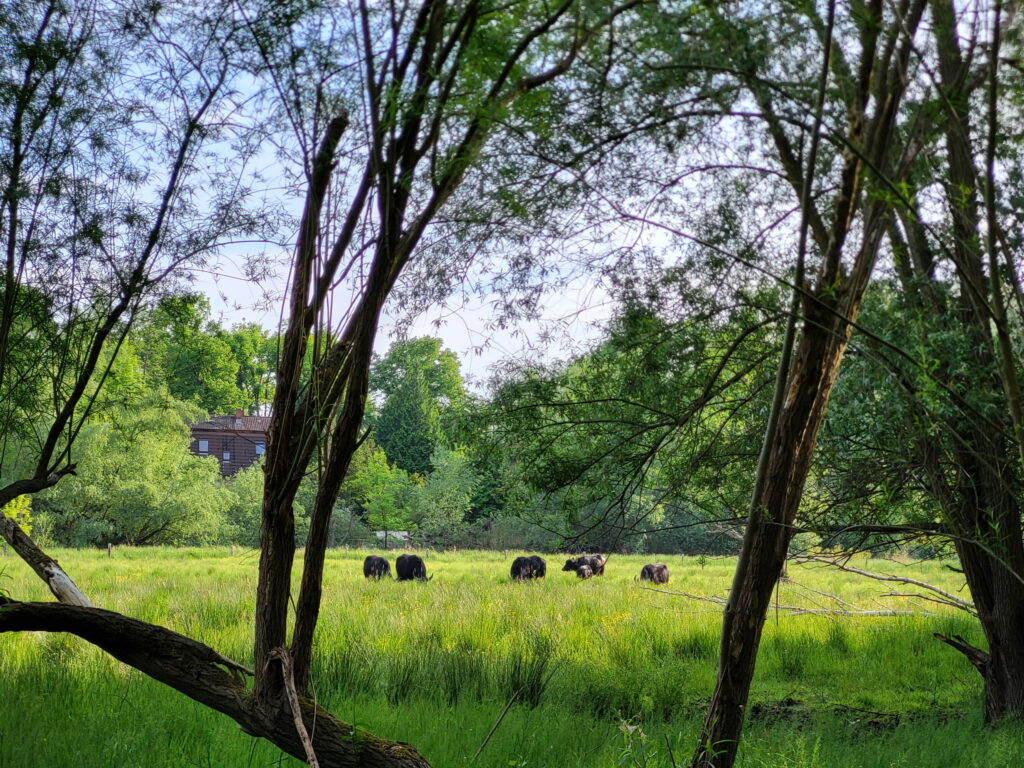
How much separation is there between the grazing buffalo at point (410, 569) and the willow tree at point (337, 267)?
14.0 metres

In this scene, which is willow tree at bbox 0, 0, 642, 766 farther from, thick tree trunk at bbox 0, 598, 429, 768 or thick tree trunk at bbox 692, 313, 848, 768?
thick tree trunk at bbox 692, 313, 848, 768

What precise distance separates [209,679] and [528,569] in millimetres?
14757

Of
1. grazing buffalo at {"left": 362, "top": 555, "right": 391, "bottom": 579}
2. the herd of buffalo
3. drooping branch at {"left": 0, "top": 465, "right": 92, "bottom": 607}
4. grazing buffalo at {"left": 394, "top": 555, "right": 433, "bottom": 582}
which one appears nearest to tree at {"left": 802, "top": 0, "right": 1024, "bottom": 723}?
drooping branch at {"left": 0, "top": 465, "right": 92, "bottom": 607}

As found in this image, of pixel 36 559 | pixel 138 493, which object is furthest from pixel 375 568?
pixel 138 493

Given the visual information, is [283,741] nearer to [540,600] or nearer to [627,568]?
[540,600]

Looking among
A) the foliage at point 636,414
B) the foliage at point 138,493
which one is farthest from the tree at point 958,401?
the foliage at point 138,493

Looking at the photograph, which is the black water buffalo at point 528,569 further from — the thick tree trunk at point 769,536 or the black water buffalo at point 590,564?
the thick tree trunk at point 769,536

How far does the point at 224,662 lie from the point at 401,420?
30062 mm

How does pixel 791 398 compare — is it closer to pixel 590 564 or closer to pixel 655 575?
pixel 655 575

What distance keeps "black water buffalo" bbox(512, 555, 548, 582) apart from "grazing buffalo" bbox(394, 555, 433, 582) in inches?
74.9

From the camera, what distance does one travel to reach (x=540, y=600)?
12.8 m

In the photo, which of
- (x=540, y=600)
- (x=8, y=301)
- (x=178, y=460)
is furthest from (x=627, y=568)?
(x=8, y=301)

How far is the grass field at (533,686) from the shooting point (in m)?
4.91

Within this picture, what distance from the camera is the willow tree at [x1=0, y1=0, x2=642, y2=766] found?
273 cm
